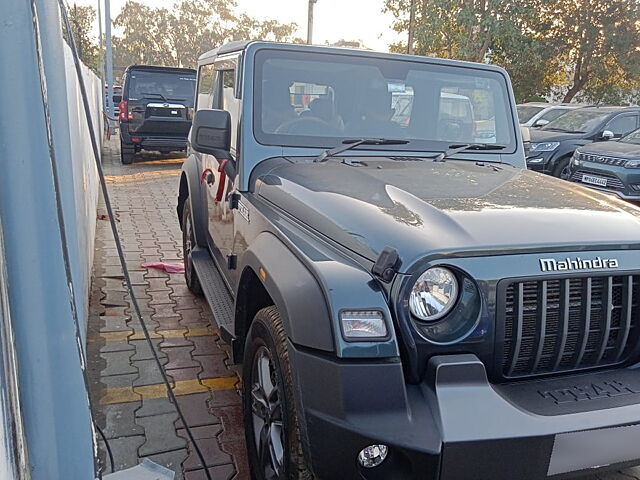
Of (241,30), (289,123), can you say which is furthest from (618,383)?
(241,30)

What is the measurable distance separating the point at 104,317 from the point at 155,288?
0.78m

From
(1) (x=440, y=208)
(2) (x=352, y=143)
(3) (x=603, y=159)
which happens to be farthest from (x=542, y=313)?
(3) (x=603, y=159)

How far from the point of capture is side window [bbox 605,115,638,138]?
12.0 meters

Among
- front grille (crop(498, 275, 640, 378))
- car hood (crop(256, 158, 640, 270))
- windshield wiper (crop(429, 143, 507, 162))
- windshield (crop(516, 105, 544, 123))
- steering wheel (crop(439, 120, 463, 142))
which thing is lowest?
windshield (crop(516, 105, 544, 123))

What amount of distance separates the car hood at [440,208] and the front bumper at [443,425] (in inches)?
16.5

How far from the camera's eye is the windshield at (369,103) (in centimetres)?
342

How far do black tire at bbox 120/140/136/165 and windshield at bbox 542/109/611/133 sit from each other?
8900 millimetres

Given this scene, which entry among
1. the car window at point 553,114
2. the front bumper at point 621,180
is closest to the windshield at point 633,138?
the front bumper at point 621,180

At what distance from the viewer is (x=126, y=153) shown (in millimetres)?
13852

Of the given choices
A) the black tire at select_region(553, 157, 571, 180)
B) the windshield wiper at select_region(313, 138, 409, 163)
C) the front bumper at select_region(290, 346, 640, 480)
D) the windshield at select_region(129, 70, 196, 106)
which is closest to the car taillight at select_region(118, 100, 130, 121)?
the windshield at select_region(129, 70, 196, 106)

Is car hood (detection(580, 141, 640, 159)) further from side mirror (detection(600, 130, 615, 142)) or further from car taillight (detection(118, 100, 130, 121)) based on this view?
car taillight (detection(118, 100, 130, 121))

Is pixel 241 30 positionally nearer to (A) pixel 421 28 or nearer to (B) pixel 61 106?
(A) pixel 421 28

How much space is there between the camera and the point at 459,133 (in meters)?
3.74

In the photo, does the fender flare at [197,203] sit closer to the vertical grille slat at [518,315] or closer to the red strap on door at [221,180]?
the red strap on door at [221,180]
